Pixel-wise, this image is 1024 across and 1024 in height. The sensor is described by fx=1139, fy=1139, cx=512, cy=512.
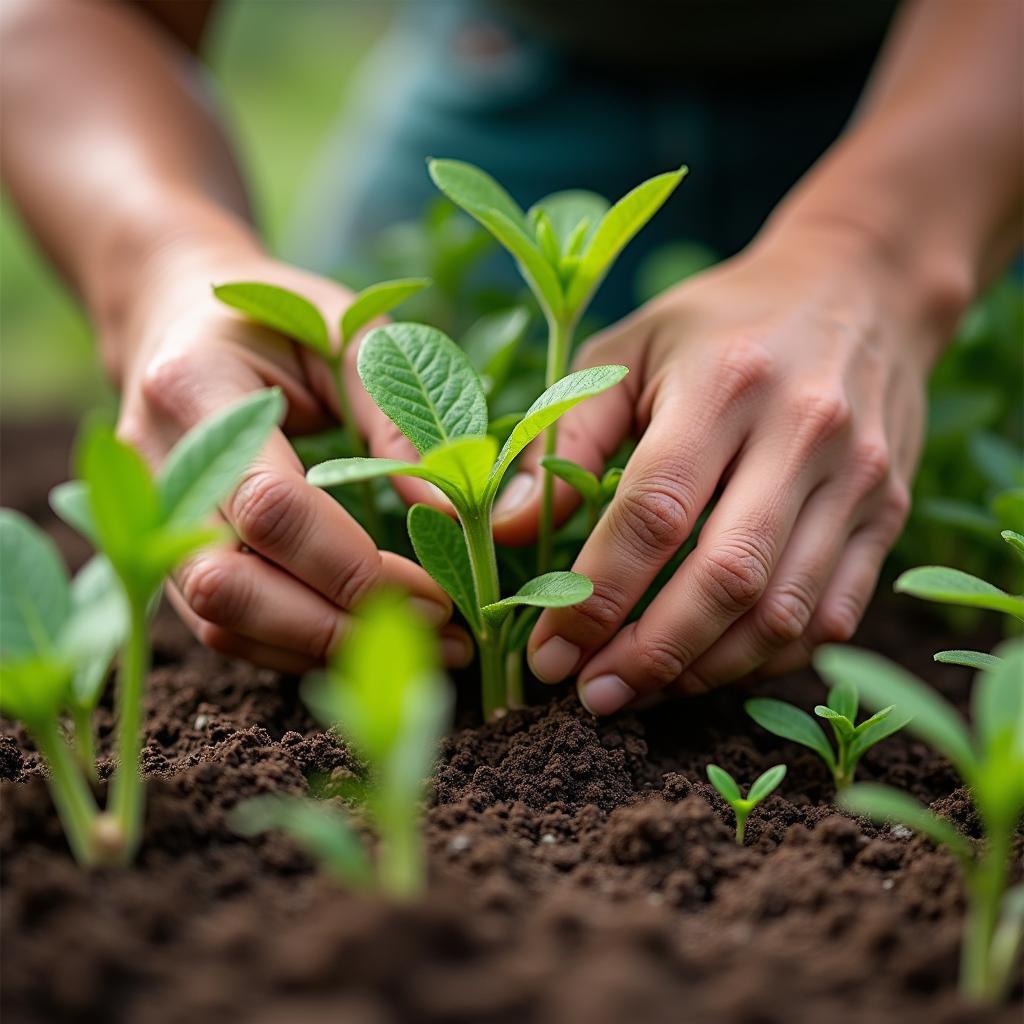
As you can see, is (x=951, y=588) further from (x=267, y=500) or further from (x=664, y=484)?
(x=267, y=500)

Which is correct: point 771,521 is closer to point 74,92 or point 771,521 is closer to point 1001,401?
point 1001,401

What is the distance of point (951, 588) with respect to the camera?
2.46 feet

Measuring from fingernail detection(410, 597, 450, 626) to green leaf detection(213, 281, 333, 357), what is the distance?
29 centimetres

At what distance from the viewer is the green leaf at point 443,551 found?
3.17 feet

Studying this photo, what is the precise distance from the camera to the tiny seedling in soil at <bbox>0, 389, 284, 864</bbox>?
0.67 meters

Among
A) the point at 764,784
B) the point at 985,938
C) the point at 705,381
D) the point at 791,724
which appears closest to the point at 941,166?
the point at 705,381

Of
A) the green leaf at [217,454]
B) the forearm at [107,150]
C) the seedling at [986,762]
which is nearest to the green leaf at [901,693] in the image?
the seedling at [986,762]

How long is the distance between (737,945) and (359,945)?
25cm

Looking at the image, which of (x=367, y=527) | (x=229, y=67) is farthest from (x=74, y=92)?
(x=229, y=67)

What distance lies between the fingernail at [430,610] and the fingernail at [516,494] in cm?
11

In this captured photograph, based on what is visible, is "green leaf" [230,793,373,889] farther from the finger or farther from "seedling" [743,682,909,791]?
"seedling" [743,682,909,791]

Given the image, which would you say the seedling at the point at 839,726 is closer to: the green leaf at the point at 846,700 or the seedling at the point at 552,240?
Answer: the green leaf at the point at 846,700

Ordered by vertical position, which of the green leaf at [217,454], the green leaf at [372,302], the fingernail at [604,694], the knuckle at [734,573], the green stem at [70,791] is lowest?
the fingernail at [604,694]

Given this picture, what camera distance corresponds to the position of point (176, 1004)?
60cm
